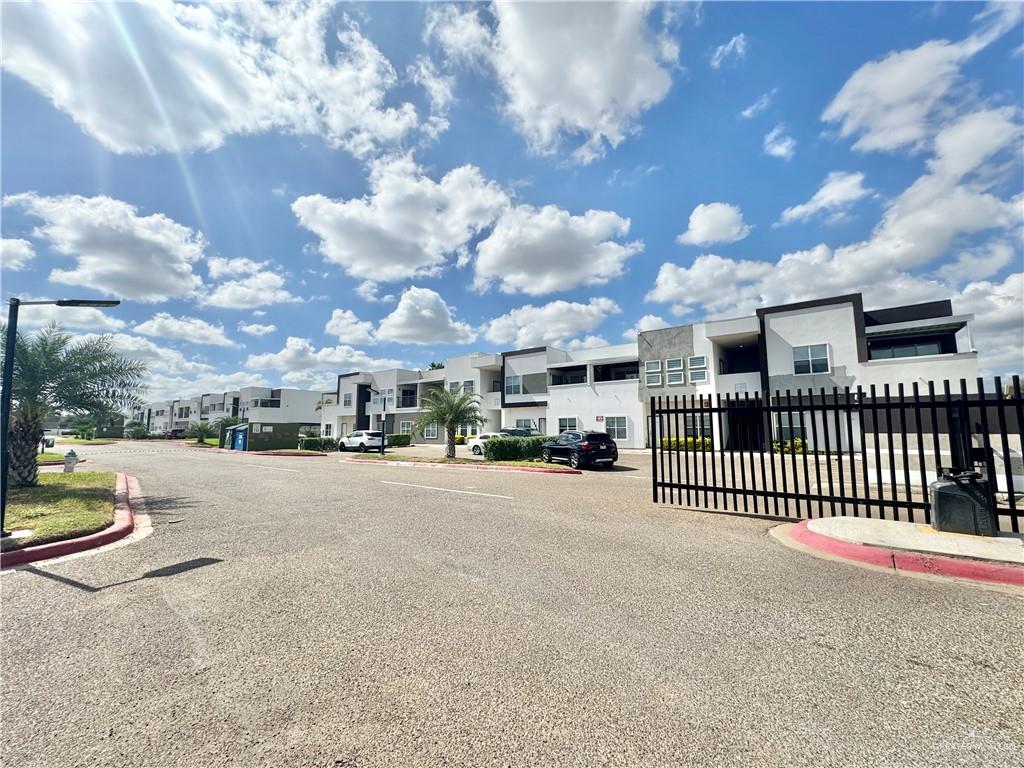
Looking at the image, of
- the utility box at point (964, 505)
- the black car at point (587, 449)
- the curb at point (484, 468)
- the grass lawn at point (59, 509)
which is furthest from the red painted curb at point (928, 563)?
the black car at point (587, 449)


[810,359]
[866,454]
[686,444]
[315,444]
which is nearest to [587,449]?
[686,444]

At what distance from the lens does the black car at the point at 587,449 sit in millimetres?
19938

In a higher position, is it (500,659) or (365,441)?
(365,441)

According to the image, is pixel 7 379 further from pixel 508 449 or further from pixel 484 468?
pixel 508 449

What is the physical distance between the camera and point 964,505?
20.9 ft

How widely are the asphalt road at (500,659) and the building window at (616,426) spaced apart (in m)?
29.3

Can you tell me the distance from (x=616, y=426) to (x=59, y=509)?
1266 inches

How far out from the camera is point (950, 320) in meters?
24.2

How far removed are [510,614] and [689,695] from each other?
173 cm

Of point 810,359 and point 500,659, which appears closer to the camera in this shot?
point 500,659

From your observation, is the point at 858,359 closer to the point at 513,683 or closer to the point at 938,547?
the point at 938,547

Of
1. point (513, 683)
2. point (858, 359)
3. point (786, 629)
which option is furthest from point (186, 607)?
point (858, 359)

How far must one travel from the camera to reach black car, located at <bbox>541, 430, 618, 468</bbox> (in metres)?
19.9

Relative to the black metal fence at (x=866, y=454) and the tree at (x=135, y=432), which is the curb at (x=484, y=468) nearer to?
the black metal fence at (x=866, y=454)
